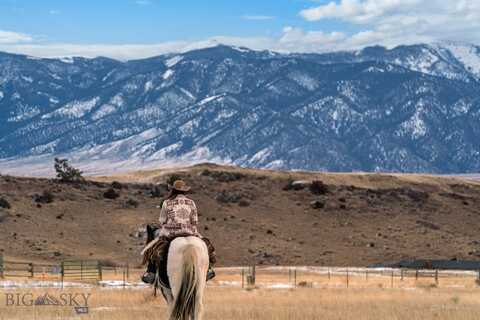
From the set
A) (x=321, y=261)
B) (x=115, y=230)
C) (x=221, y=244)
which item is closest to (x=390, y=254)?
(x=321, y=261)

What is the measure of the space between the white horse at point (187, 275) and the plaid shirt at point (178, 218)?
0.31 metres

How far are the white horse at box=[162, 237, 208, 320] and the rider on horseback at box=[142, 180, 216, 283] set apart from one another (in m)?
0.30

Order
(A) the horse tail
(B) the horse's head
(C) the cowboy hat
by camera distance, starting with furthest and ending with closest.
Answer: (B) the horse's head → (C) the cowboy hat → (A) the horse tail

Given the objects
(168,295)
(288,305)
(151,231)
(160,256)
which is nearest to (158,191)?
(288,305)

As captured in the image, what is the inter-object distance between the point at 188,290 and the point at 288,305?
18015 millimetres

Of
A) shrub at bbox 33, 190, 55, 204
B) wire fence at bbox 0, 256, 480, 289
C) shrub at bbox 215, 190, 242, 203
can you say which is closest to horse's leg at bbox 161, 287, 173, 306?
wire fence at bbox 0, 256, 480, 289

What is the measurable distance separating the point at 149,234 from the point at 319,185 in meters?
104

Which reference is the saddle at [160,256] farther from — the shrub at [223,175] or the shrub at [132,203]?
the shrub at [223,175]

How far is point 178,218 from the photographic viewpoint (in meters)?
22.7

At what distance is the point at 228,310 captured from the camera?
115 ft

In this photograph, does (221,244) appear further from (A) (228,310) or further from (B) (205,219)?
(A) (228,310)

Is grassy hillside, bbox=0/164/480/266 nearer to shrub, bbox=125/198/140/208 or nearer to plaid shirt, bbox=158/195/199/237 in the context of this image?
shrub, bbox=125/198/140/208

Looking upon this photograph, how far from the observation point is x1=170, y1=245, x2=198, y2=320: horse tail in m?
22.0

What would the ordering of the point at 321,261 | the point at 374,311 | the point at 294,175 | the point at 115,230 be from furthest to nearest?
the point at 294,175 → the point at 115,230 → the point at 321,261 → the point at 374,311
